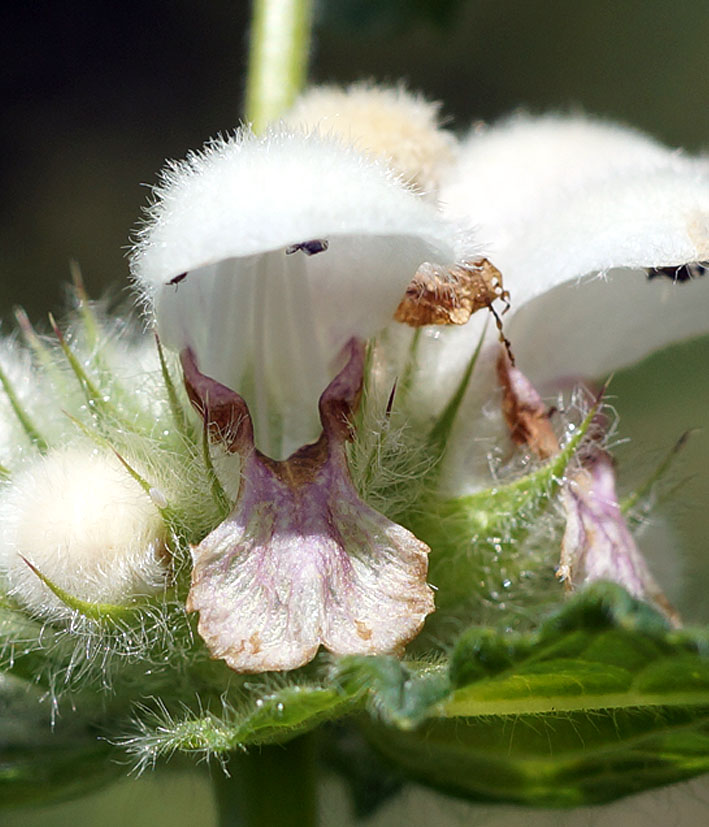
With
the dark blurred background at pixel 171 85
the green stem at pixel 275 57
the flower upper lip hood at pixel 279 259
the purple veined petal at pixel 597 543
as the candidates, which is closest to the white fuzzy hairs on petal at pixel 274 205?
the flower upper lip hood at pixel 279 259

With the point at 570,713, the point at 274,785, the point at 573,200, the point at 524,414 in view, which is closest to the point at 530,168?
the point at 573,200

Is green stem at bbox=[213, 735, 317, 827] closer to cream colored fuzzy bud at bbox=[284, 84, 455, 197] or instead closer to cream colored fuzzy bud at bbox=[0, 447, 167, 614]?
cream colored fuzzy bud at bbox=[0, 447, 167, 614]

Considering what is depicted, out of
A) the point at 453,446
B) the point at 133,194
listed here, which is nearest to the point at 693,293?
the point at 453,446

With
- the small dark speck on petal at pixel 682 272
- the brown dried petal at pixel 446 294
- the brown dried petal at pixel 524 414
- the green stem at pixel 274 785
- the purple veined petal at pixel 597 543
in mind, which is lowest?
the green stem at pixel 274 785

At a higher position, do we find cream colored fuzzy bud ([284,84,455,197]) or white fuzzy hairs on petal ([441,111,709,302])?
cream colored fuzzy bud ([284,84,455,197])

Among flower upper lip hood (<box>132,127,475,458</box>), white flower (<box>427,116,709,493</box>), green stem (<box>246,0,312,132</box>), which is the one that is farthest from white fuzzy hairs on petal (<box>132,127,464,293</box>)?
green stem (<box>246,0,312,132</box>)

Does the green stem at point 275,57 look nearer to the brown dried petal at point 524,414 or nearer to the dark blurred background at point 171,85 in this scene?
the brown dried petal at point 524,414

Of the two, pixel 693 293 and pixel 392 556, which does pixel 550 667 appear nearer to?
pixel 392 556

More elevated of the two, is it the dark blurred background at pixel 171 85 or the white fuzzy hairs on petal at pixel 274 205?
the white fuzzy hairs on petal at pixel 274 205

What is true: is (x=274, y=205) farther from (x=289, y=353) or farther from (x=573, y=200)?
(x=573, y=200)
